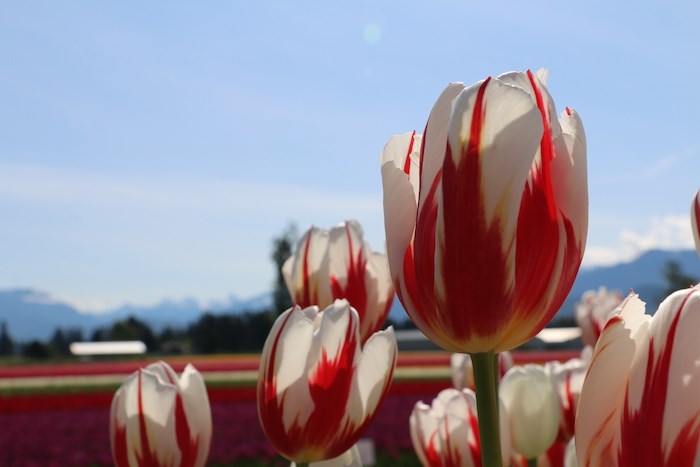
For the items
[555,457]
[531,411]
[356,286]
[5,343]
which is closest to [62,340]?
[5,343]

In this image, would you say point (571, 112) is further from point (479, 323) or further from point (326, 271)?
point (326, 271)

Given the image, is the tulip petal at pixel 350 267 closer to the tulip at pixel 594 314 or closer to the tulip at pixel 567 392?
the tulip at pixel 567 392

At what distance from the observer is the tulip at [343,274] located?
1899mm

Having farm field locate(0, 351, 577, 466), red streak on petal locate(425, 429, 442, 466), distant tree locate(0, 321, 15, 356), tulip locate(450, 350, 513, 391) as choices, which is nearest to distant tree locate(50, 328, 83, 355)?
distant tree locate(0, 321, 15, 356)

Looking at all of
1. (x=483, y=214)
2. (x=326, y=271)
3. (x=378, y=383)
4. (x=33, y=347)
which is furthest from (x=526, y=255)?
(x=33, y=347)

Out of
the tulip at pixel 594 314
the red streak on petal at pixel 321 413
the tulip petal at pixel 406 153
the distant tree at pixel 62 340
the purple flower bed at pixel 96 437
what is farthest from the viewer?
the distant tree at pixel 62 340

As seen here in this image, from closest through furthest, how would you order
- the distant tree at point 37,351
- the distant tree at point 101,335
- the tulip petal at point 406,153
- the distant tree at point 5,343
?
the tulip petal at point 406,153
the distant tree at point 37,351
the distant tree at point 101,335
the distant tree at point 5,343

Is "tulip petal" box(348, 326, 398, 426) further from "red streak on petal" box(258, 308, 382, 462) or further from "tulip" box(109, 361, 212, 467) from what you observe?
"tulip" box(109, 361, 212, 467)

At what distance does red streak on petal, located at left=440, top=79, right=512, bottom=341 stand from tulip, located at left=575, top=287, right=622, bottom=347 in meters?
2.32

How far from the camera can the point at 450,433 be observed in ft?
5.20

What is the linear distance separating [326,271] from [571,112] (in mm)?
1111

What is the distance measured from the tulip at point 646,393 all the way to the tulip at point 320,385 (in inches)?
23.6

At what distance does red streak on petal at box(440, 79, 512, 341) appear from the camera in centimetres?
85

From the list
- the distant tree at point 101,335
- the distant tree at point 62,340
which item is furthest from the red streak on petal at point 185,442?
the distant tree at point 101,335
